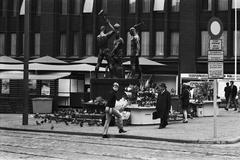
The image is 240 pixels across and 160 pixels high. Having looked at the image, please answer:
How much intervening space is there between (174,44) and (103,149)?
37.8 metres

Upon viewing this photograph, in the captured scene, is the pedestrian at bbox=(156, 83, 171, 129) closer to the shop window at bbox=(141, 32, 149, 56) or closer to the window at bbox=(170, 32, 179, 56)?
the window at bbox=(170, 32, 179, 56)

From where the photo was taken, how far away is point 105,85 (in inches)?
1077

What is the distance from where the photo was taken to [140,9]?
53.8 m

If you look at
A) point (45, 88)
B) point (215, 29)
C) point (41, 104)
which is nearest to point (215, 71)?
point (215, 29)

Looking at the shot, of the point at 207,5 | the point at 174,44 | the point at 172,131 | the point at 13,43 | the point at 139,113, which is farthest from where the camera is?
the point at 13,43

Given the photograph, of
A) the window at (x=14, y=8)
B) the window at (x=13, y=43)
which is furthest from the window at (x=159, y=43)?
the window at (x=14, y=8)

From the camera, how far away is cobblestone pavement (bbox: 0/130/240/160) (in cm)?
1370

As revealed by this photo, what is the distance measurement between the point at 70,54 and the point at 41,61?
11.1 meters

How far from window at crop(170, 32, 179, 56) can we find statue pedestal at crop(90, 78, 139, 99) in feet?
84.2

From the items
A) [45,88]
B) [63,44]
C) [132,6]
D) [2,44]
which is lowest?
[45,88]

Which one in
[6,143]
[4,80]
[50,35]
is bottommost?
[6,143]

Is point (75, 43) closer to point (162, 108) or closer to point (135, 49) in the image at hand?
point (135, 49)

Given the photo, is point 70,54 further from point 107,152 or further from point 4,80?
point 107,152

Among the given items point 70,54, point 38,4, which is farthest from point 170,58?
point 38,4
